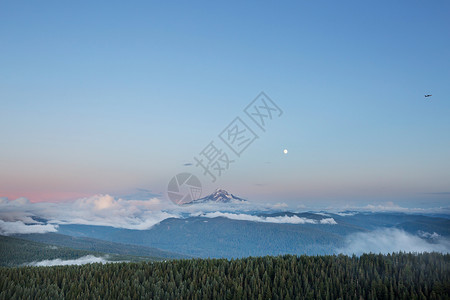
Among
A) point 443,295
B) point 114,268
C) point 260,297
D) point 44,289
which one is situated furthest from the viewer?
point 114,268

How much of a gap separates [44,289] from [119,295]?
702 centimetres

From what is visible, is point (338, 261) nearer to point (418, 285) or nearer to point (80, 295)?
point (418, 285)

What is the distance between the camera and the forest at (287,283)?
18281mm

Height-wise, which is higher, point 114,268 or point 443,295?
point 443,295

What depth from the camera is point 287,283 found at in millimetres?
21031

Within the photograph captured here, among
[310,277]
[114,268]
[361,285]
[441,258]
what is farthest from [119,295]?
[441,258]

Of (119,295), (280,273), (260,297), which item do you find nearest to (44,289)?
(119,295)

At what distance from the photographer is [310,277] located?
22.6 meters

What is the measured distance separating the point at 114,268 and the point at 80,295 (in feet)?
31.1

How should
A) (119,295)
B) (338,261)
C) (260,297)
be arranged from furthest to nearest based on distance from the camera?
1. (338,261)
2. (119,295)
3. (260,297)

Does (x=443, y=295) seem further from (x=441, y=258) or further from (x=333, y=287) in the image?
(x=441, y=258)

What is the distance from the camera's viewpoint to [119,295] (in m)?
19.6

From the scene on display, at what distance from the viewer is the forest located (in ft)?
60.0

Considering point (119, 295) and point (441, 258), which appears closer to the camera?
point (119, 295)
